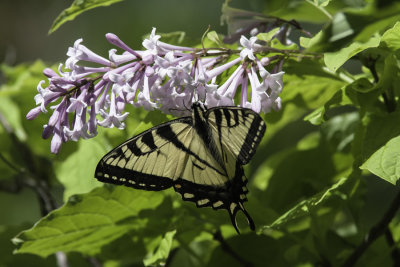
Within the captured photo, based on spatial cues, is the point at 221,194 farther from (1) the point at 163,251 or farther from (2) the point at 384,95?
(2) the point at 384,95

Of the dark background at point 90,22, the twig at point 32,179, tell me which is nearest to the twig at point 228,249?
the twig at point 32,179

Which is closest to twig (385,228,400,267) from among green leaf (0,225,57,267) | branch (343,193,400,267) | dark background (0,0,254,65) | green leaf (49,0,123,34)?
branch (343,193,400,267)

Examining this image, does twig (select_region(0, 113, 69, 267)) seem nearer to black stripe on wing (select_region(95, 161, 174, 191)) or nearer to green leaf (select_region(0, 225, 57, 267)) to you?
green leaf (select_region(0, 225, 57, 267))

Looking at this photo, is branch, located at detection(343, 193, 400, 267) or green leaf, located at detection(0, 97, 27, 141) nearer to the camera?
branch, located at detection(343, 193, 400, 267)

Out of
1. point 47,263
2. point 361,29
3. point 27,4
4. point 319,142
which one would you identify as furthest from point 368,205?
point 27,4

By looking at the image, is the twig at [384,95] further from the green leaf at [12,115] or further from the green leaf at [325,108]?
the green leaf at [12,115]

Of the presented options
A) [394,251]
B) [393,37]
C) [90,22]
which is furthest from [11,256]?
[90,22]
